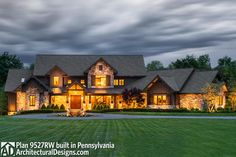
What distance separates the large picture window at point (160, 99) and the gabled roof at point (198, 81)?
9.06 feet

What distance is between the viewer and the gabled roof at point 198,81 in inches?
2092

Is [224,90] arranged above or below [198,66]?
below

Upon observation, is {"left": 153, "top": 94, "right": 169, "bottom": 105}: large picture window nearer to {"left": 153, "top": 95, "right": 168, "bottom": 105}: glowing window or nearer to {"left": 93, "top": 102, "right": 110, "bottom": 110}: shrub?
{"left": 153, "top": 95, "right": 168, "bottom": 105}: glowing window

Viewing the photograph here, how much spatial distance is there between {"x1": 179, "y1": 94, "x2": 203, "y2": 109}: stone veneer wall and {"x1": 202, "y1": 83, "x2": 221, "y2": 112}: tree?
1291 mm

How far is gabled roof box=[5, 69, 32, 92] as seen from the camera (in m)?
56.6

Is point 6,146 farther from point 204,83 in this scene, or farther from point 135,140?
point 204,83

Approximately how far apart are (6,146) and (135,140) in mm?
5997

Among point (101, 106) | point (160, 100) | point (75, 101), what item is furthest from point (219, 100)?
point (75, 101)

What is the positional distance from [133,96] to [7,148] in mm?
40011

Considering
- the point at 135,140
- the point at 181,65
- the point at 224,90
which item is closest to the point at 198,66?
the point at 181,65

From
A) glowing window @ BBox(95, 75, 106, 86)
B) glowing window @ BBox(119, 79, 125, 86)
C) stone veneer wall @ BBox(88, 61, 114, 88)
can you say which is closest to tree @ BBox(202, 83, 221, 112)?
glowing window @ BBox(119, 79, 125, 86)

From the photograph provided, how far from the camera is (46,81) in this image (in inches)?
2283

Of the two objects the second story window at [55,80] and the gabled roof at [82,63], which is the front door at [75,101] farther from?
the gabled roof at [82,63]

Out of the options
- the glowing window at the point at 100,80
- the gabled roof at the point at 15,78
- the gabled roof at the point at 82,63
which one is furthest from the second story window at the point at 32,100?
the glowing window at the point at 100,80
